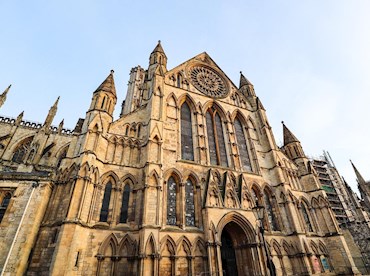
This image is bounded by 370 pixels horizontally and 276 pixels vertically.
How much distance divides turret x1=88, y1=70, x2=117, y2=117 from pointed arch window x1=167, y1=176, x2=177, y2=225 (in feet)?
21.2

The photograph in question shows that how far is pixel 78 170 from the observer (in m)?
11.4

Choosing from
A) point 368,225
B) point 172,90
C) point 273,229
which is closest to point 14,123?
point 172,90

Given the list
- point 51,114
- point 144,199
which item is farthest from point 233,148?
point 51,114

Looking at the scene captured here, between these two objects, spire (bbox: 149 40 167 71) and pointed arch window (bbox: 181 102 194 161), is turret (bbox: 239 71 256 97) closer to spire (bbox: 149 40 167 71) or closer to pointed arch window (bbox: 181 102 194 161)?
pointed arch window (bbox: 181 102 194 161)

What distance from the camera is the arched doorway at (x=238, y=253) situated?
1295cm

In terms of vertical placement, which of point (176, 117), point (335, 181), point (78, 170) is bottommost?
point (78, 170)

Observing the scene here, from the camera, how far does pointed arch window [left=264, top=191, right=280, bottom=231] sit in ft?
52.0

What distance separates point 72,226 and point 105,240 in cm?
181

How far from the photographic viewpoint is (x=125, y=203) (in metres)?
12.3

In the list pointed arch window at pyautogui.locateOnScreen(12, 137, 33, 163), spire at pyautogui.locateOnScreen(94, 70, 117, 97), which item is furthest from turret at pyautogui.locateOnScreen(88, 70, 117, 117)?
pointed arch window at pyautogui.locateOnScreen(12, 137, 33, 163)

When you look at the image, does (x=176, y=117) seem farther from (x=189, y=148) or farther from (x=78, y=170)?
(x=78, y=170)

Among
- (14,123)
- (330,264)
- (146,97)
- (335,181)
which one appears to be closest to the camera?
(330,264)

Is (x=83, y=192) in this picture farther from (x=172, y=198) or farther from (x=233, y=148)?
(x=233, y=148)

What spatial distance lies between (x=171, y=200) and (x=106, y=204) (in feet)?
12.9
